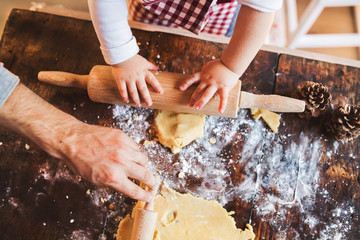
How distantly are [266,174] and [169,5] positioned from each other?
64cm

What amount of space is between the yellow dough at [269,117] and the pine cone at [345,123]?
0.57 ft

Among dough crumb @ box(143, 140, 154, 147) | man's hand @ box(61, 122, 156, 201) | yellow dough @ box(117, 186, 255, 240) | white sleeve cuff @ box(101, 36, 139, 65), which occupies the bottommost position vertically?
yellow dough @ box(117, 186, 255, 240)

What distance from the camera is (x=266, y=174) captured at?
89 centimetres

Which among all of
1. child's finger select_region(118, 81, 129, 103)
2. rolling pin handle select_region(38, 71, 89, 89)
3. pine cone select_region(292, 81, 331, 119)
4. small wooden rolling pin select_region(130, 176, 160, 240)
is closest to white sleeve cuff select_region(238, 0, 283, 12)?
pine cone select_region(292, 81, 331, 119)

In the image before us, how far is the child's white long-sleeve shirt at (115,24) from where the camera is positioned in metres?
0.72

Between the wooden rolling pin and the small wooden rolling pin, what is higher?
the wooden rolling pin

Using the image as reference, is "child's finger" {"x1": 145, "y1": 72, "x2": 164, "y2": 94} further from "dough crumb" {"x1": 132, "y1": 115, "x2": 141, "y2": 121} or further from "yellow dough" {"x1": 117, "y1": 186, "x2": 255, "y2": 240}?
"yellow dough" {"x1": 117, "y1": 186, "x2": 255, "y2": 240}

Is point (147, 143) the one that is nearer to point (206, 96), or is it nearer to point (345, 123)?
point (206, 96)

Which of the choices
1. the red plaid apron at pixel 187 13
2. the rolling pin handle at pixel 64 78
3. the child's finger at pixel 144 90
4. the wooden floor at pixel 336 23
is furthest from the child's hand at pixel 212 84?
the wooden floor at pixel 336 23

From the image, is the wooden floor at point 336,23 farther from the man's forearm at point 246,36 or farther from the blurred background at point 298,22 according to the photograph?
the man's forearm at point 246,36

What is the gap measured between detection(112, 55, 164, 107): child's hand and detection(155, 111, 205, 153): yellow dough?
4.0 inches

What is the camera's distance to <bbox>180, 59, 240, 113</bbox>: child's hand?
2.61ft

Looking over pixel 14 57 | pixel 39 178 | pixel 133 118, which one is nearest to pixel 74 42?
pixel 14 57

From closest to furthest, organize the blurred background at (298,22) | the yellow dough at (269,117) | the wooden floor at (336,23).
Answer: the yellow dough at (269,117) < the blurred background at (298,22) < the wooden floor at (336,23)
